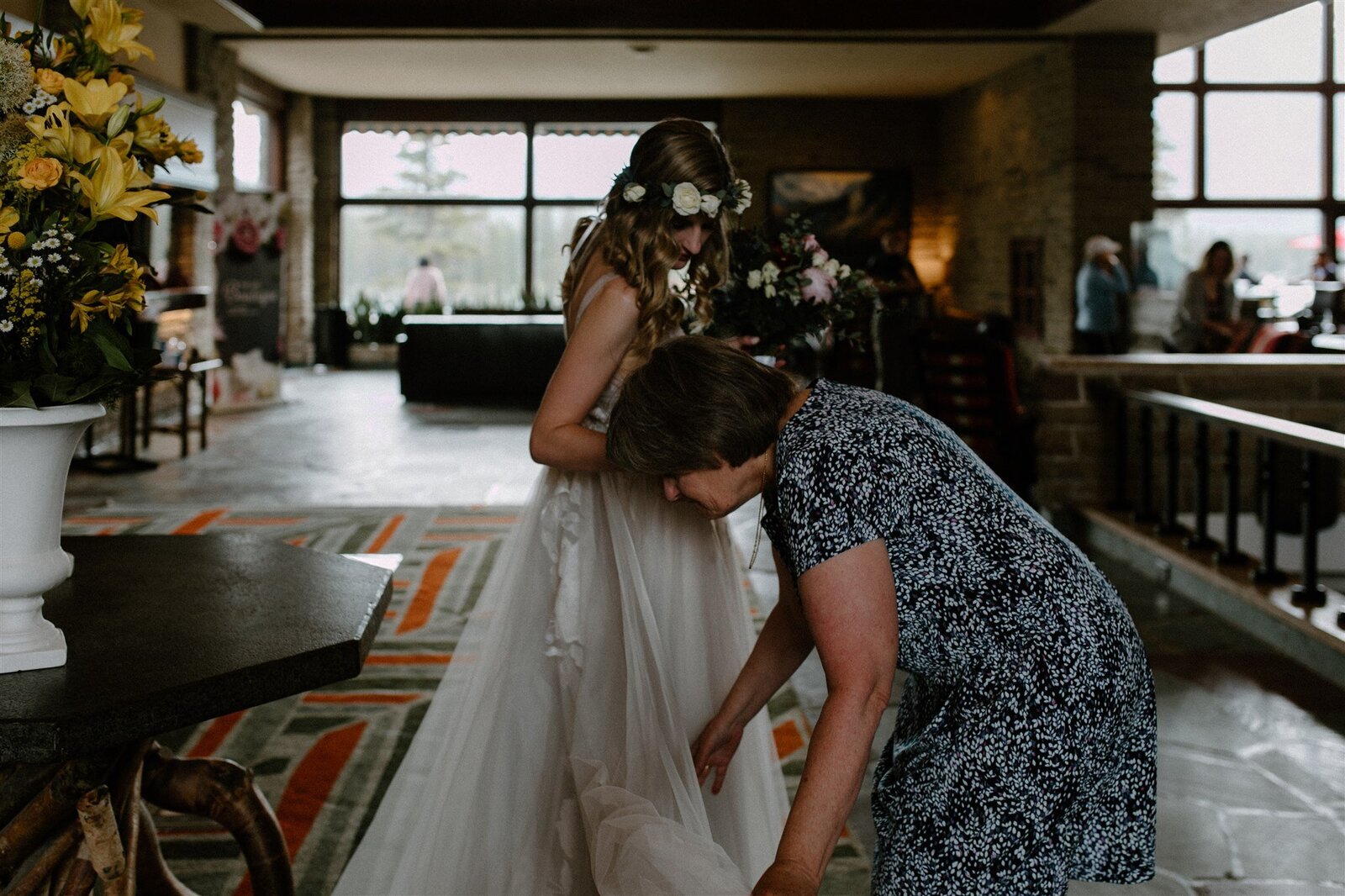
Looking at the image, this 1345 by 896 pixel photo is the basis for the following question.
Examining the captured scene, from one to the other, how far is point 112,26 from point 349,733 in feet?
8.18

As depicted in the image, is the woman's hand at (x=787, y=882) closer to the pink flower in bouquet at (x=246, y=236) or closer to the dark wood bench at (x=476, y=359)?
the pink flower in bouquet at (x=246, y=236)

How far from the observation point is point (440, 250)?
17.0 m

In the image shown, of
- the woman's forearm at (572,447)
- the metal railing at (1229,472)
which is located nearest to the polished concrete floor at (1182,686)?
the metal railing at (1229,472)

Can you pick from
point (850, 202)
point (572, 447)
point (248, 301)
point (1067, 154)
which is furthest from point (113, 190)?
point (850, 202)

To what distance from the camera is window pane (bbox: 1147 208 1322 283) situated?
13.0 m

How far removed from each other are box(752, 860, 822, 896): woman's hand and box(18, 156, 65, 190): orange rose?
3.51ft

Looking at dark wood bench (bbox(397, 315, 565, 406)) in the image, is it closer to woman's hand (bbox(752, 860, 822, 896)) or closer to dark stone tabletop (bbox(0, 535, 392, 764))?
dark stone tabletop (bbox(0, 535, 392, 764))

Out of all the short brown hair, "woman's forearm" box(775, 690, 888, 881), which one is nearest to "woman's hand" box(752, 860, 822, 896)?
"woman's forearm" box(775, 690, 888, 881)

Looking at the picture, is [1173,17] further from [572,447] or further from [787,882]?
[787,882]

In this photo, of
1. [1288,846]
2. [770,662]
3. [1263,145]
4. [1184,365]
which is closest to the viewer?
[770,662]

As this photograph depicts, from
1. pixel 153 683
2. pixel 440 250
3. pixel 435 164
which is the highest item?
pixel 435 164

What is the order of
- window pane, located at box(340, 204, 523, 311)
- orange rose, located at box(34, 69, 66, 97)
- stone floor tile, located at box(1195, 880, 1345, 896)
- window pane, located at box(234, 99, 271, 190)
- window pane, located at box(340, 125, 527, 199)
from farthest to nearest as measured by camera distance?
1. window pane, located at box(340, 204, 523, 311)
2. window pane, located at box(340, 125, 527, 199)
3. window pane, located at box(234, 99, 271, 190)
4. stone floor tile, located at box(1195, 880, 1345, 896)
5. orange rose, located at box(34, 69, 66, 97)

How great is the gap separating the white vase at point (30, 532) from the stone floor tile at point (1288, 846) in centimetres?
244

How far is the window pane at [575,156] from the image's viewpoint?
16359 millimetres
